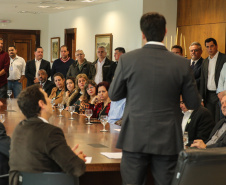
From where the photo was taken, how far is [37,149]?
229 centimetres

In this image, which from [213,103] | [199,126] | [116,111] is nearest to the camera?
[199,126]

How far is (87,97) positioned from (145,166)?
12.9ft

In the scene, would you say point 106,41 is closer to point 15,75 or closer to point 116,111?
point 15,75

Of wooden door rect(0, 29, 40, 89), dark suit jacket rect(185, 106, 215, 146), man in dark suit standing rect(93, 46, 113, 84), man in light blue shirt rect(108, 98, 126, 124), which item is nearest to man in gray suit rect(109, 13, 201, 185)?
dark suit jacket rect(185, 106, 215, 146)

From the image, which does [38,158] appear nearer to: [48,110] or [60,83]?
[48,110]

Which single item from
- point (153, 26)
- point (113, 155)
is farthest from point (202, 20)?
point (153, 26)

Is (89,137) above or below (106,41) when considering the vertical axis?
below

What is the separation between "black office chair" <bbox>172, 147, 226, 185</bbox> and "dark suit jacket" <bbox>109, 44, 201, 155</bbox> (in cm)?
32

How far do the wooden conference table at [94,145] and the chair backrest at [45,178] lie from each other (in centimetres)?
46

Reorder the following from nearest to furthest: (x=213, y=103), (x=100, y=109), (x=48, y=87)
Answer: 1. (x=100, y=109)
2. (x=213, y=103)
3. (x=48, y=87)

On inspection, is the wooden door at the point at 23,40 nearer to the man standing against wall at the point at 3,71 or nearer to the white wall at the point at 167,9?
the man standing against wall at the point at 3,71

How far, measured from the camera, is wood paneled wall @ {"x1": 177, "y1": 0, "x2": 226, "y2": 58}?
8.09 metres

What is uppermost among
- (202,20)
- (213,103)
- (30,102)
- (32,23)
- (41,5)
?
(41,5)

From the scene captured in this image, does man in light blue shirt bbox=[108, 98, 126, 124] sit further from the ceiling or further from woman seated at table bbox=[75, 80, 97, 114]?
the ceiling
